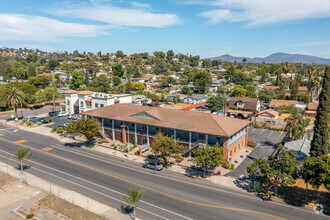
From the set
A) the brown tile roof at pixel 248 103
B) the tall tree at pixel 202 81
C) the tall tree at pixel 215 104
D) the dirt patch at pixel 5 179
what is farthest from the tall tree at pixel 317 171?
the tall tree at pixel 202 81

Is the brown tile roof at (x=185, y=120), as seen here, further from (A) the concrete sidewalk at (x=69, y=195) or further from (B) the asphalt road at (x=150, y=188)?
(A) the concrete sidewalk at (x=69, y=195)

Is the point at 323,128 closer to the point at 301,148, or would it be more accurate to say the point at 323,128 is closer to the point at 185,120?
the point at 301,148

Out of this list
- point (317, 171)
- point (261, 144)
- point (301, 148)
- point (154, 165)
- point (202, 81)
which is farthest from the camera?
point (202, 81)

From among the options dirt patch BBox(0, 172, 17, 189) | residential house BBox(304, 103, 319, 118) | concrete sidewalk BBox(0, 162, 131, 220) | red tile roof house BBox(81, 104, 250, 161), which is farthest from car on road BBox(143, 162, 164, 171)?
residential house BBox(304, 103, 319, 118)

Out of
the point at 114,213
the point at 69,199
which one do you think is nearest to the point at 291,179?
the point at 114,213

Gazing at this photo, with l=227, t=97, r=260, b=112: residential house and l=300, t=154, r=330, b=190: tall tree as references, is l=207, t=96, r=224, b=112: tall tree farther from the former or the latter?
l=300, t=154, r=330, b=190: tall tree

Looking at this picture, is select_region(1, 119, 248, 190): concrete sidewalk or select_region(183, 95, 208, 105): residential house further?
select_region(183, 95, 208, 105): residential house

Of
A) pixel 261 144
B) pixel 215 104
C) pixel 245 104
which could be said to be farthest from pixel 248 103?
pixel 261 144
